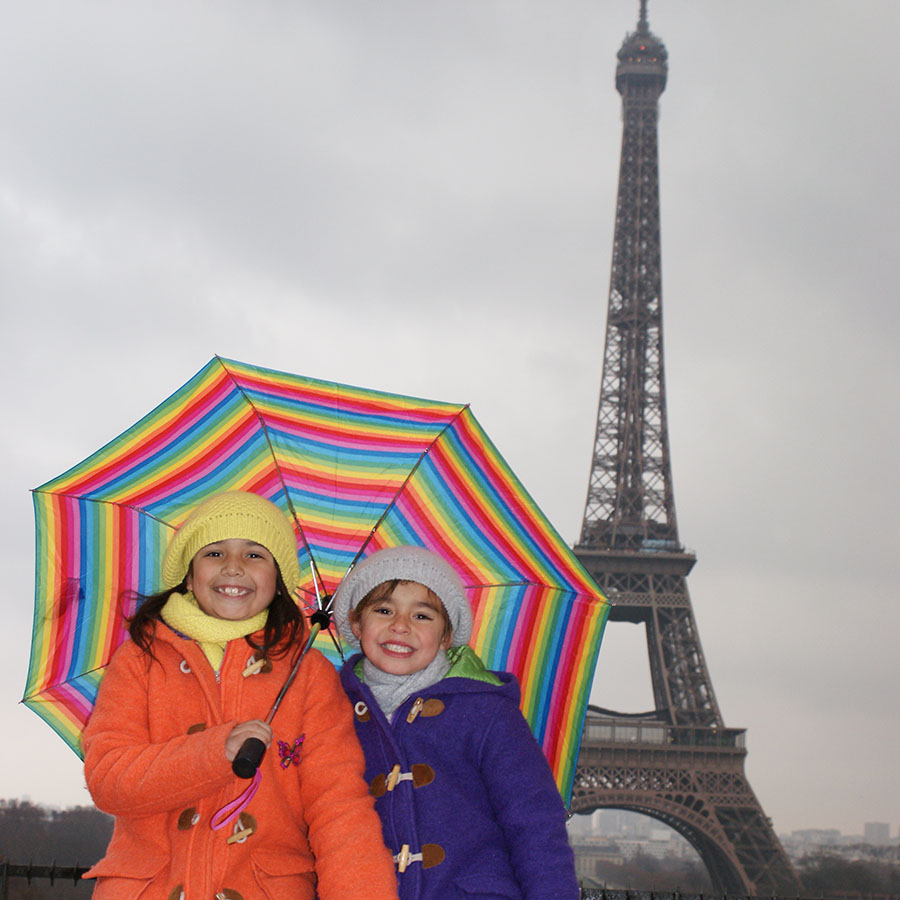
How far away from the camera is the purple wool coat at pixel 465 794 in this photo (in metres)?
2.49

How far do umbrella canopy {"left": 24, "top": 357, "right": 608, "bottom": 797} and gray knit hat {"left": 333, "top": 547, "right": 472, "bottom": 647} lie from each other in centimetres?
25

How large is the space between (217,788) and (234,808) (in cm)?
6

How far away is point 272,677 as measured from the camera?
104 inches

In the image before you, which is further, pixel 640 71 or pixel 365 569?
pixel 640 71

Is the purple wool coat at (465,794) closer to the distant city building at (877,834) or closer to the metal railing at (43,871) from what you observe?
the metal railing at (43,871)

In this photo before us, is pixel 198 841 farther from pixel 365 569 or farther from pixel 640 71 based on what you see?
pixel 640 71

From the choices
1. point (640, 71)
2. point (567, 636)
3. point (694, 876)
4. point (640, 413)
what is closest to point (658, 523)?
point (640, 413)

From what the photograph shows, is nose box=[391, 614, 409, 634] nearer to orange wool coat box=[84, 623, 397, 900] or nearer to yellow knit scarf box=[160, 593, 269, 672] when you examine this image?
orange wool coat box=[84, 623, 397, 900]

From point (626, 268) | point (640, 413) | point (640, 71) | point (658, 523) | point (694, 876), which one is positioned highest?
point (640, 71)

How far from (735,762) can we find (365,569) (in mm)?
25488

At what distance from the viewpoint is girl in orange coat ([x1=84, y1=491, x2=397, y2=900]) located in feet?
7.61

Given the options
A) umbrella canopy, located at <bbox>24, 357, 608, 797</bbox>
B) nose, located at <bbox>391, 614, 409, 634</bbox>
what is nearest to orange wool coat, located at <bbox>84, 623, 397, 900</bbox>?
nose, located at <bbox>391, 614, 409, 634</bbox>

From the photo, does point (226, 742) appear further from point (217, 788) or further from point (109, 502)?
point (109, 502)

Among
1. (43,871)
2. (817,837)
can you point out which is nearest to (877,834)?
(817,837)
